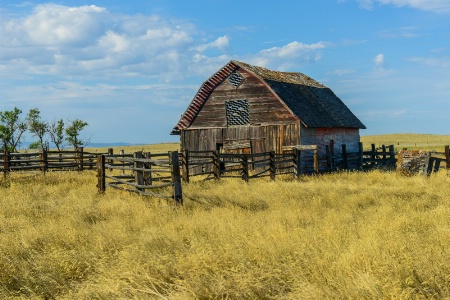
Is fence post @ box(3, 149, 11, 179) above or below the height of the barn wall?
below

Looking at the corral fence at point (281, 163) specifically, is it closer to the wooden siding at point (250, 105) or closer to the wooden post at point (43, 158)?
the wooden siding at point (250, 105)

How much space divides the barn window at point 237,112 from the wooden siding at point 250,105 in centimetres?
21

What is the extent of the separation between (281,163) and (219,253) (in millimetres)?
17421

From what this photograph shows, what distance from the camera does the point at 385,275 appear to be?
554 centimetres

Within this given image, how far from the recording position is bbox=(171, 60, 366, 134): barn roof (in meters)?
25.1

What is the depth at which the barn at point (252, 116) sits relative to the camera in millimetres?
24781

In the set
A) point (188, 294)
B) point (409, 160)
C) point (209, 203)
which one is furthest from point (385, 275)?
point (409, 160)

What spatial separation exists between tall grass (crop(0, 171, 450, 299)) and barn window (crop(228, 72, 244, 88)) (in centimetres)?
1443

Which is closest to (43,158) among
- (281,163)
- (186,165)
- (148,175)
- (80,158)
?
(80,158)

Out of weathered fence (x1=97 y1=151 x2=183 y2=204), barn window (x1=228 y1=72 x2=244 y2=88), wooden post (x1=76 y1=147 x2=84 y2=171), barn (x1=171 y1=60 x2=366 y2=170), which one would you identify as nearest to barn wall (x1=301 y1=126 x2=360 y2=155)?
barn (x1=171 y1=60 x2=366 y2=170)

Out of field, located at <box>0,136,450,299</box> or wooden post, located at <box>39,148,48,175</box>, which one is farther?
wooden post, located at <box>39,148,48,175</box>

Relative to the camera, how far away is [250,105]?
25.5 meters

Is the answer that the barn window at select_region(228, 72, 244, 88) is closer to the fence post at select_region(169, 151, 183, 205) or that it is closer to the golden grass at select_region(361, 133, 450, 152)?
the fence post at select_region(169, 151, 183, 205)

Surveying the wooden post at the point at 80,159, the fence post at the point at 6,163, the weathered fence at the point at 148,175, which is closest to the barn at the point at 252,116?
the wooden post at the point at 80,159
